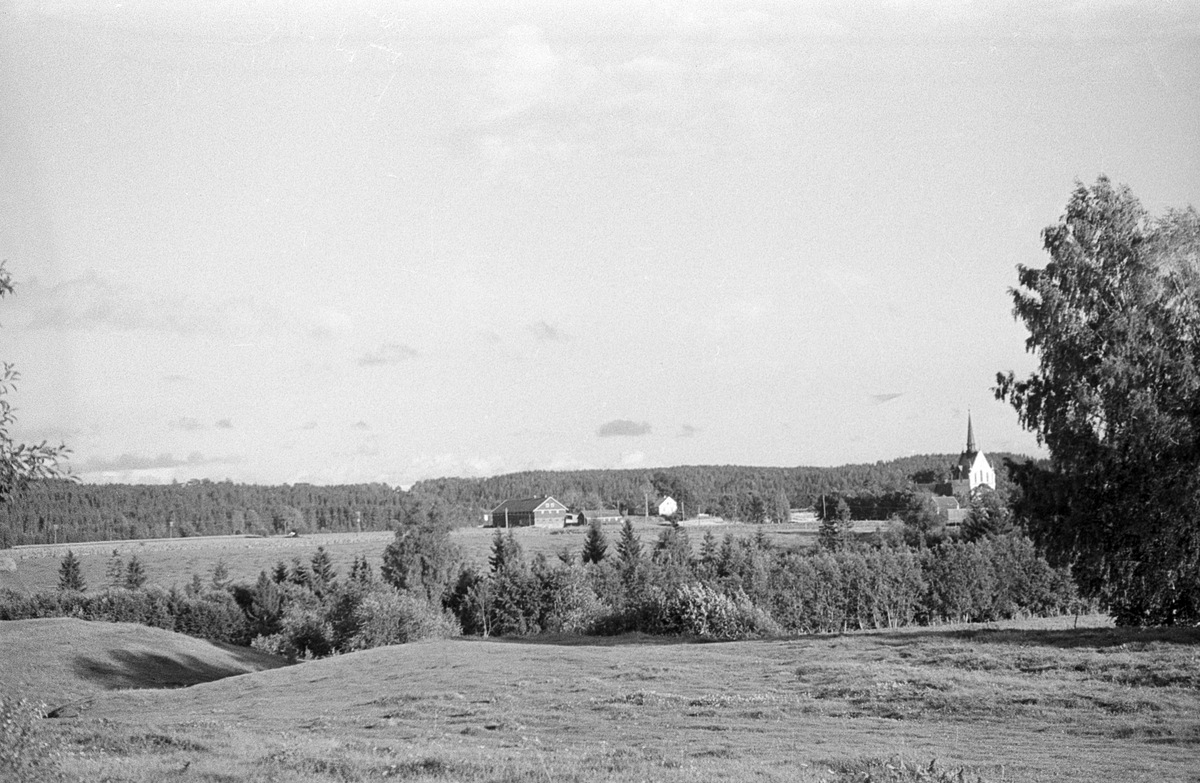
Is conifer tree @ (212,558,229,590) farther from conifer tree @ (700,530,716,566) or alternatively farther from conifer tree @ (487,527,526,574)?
conifer tree @ (700,530,716,566)

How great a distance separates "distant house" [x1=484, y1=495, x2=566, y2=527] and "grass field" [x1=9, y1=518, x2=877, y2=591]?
1600 centimetres

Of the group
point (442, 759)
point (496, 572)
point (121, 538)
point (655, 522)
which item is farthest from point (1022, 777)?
A: point (655, 522)

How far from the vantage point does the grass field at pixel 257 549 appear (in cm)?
10712

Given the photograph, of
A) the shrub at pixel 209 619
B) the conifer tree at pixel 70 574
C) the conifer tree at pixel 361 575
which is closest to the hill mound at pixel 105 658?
the conifer tree at pixel 361 575

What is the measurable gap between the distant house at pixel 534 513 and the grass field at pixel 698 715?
144181mm

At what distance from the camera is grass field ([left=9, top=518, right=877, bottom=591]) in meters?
107

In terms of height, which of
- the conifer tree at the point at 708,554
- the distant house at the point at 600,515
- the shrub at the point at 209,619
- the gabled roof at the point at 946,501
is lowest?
the shrub at the point at 209,619

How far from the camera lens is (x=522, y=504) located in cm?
19112

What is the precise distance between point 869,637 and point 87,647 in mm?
39630

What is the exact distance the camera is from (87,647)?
54.5 metres

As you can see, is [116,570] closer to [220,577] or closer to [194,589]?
[220,577]

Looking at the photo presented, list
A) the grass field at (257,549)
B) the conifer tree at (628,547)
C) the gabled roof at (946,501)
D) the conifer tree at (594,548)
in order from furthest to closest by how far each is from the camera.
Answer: the gabled roof at (946,501) → the grass field at (257,549) → the conifer tree at (594,548) → the conifer tree at (628,547)

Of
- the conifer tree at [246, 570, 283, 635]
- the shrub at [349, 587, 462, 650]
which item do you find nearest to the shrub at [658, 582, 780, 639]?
the shrub at [349, 587, 462, 650]

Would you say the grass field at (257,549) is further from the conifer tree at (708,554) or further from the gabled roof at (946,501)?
the conifer tree at (708,554)
